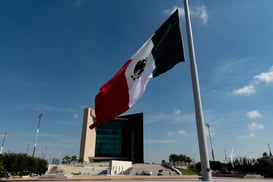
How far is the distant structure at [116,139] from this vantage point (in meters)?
75.9

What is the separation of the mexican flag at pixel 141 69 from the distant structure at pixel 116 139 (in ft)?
229

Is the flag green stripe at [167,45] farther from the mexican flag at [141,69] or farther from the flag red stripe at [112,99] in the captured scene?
the flag red stripe at [112,99]

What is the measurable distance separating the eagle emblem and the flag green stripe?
0.48m

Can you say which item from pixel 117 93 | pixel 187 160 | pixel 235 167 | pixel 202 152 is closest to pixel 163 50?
pixel 117 93

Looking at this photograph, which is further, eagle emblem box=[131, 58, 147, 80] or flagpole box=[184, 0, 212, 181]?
eagle emblem box=[131, 58, 147, 80]

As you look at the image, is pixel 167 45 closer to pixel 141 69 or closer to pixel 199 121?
pixel 141 69

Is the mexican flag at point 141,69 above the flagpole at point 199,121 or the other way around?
above

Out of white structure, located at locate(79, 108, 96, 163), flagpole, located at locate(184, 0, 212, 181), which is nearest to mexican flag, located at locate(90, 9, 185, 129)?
flagpole, located at locate(184, 0, 212, 181)

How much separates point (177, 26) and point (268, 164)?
157ft

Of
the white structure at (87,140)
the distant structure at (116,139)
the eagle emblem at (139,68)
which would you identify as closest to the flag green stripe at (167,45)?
the eagle emblem at (139,68)

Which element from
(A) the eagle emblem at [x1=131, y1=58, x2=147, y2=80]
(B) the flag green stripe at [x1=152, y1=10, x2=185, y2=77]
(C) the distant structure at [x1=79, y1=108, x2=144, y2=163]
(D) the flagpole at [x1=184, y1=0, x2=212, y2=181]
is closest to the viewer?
(D) the flagpole at [x1=184, y1=0, x2=212, y2=181]

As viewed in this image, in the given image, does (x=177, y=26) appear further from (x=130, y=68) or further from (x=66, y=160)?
(x=66, y=160)

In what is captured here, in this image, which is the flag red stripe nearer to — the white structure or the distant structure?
the white structure

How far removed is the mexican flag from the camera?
7.51 meters
